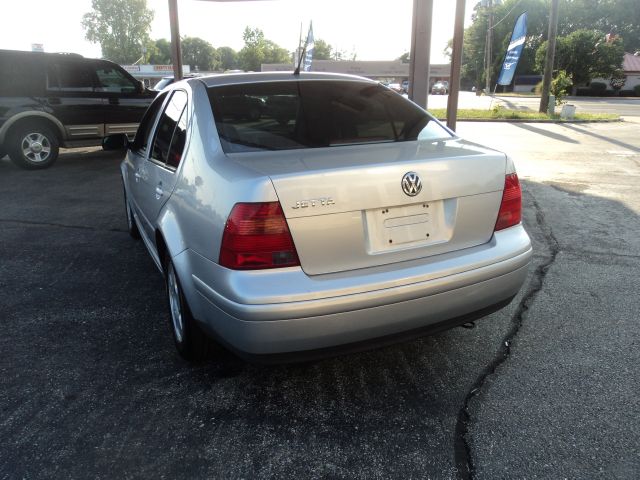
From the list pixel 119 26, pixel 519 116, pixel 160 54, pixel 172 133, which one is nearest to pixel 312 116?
pixel 172 133

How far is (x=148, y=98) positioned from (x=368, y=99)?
8820 mm

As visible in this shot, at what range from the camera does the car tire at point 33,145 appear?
941 centimetres

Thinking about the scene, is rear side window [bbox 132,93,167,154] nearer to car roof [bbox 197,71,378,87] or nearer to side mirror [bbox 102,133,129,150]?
side mirror [bbox 102,133,129,150]

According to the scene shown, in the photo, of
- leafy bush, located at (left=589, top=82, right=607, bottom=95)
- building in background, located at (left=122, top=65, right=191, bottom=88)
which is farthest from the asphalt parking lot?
building in background, located at (left=122, top=65, right=191, bottom=88)

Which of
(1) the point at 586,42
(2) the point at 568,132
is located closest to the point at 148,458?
(2) the point at 568,132

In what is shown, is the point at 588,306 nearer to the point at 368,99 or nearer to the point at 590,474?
the point at 590,474

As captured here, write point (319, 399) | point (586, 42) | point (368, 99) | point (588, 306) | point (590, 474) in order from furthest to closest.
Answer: point (586, 42)
point (588, 306)
point (368, 99)
point (319, 399)
point (590, 474)

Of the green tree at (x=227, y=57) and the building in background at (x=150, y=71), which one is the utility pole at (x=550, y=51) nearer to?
the building in background at (x=150, y=71)

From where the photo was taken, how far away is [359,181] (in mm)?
2260

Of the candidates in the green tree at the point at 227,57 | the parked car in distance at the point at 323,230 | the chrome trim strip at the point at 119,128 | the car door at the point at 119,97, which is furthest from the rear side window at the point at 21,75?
the green tree at the point at 227,57

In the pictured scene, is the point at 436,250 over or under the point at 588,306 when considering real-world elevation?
over

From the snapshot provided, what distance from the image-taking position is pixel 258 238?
217cm

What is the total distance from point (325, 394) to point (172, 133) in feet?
6.00

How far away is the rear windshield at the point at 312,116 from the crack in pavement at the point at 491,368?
1341 millimetres
